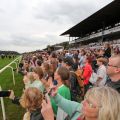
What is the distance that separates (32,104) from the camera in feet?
16.4

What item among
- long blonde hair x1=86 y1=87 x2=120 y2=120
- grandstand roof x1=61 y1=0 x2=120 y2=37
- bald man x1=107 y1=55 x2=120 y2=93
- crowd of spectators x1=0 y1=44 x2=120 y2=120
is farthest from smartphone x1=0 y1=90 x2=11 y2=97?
grandstand roof x1=61 y1=0 x2=120 y2=37

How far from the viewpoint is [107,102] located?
3.23m

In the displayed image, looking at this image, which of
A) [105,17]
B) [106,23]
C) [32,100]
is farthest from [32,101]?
[106,23]

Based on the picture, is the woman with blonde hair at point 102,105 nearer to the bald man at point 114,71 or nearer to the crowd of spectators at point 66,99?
the crowd of spectators at point 66,99

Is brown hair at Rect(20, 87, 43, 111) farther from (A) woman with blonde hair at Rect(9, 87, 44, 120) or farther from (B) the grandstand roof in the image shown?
(B) the grandstand roof

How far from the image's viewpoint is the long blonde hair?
10.3 ft

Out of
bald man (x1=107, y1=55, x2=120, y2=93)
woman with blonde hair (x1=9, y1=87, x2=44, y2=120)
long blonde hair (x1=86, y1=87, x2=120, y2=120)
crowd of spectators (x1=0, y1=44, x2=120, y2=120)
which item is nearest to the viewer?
long blonde hair (x1=86, y1=87, x2=120, y2=120)

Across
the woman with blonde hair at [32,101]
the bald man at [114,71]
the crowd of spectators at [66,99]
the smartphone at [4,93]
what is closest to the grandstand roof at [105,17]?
the crowd of spectators at [66,99]

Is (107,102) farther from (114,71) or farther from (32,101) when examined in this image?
(114,71)

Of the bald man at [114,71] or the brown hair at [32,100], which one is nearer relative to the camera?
the brown hair at [32,100]

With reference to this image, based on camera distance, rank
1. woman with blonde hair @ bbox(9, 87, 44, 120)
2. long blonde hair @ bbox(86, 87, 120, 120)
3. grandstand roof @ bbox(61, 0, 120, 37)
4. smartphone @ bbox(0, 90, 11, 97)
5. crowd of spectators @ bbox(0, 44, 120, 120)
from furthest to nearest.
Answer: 1. grandstand roof @ bbox(61, 0, 120, 37)
2. smartphone @ bbox(0, 90, 11, 97)
3. woman with blonde hair @ bbox(9, 87, 44, 120)
4. crowd of spectators @ bbox(0, 44, 120, 120)
5. long blonde hair @ bbox(86, 87, 120, 120)

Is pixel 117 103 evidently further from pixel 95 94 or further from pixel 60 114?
pixel 60 114

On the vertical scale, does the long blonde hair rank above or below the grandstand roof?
below

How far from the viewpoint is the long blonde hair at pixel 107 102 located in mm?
3148
